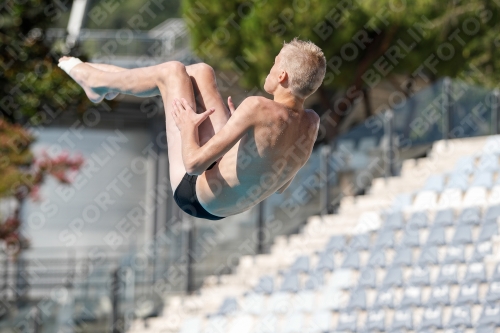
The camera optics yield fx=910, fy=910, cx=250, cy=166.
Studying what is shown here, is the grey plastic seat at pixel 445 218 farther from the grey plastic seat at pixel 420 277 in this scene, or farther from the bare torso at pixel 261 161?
the bare torso at pixel 261 161

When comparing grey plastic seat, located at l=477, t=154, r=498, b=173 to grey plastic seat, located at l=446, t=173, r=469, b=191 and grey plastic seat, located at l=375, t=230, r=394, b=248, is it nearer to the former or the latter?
grey plastic seat, located at l=446, t=173, r=469, b=191

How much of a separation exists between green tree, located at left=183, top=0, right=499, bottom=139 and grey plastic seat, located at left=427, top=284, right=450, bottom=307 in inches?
239

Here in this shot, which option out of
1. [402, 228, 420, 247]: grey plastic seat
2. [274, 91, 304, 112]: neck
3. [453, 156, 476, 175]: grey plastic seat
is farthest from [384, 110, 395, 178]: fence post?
[274, 91, 304, 112]: neck

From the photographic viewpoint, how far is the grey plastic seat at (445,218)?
384 inches

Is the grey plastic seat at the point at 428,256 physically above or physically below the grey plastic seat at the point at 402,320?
above

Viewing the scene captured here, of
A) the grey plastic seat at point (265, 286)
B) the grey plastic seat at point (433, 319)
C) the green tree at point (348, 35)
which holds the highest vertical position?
the green tree at point (348, 35)

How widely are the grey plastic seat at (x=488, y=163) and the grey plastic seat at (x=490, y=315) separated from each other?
6.37 ft

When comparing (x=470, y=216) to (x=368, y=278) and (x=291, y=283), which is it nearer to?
(x=368, y=278)

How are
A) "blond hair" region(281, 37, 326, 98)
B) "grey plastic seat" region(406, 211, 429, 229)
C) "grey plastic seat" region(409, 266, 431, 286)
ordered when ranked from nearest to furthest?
"blond hair" region(281, 37, 326, 98) < "grey plastic seat" region(409, 266, 431, 286) < "grey plastic seat" region(406, 211, 429, 229)

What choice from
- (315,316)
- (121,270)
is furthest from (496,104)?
(121,270)

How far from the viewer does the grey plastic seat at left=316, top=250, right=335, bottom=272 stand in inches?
408

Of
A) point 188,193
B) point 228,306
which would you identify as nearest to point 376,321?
point 228,306

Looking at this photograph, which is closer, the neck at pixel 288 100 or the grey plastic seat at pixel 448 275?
the neck at pixel 288 100

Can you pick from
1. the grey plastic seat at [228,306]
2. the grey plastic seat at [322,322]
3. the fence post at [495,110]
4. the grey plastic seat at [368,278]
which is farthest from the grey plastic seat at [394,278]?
the fence post at [495,110]
